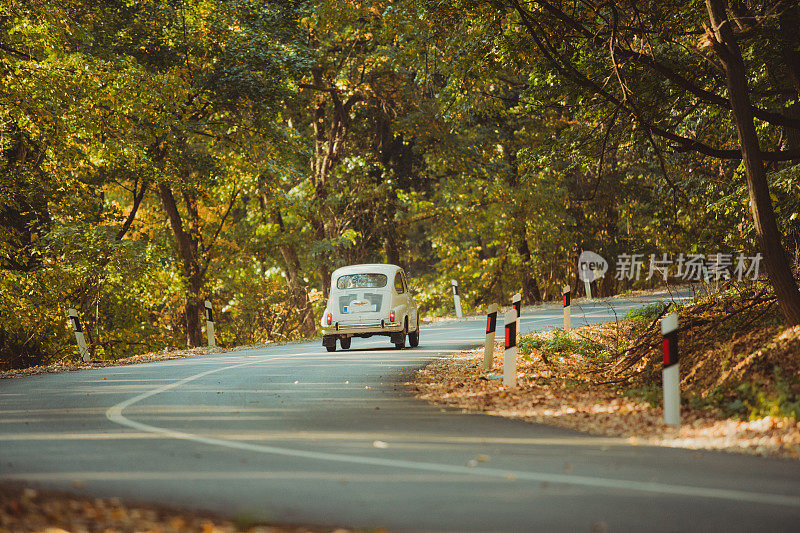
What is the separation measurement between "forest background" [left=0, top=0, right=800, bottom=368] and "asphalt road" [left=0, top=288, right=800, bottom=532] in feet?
15.7

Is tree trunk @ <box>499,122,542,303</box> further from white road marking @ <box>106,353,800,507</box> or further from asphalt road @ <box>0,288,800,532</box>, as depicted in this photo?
white road marking @ <box>106,353,800,507</box>

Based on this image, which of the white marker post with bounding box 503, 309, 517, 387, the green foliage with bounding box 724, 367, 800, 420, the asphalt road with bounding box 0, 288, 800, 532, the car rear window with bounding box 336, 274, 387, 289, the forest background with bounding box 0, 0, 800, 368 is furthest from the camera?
the car rear window with bounding box 336, 274, 387, 289

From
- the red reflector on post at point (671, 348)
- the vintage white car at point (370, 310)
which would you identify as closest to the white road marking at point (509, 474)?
the red reflector on post at point (671, 348)

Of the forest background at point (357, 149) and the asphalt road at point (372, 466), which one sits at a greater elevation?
the forest background at point (357, 149)

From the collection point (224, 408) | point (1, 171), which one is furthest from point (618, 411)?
point (1, 171)

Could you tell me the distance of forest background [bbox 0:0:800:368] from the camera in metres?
13.4

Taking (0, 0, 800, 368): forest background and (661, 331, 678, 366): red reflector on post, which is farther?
(0, 0, 800, 368): forest background

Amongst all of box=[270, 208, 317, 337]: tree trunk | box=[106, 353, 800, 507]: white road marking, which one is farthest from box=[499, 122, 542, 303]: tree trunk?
box=[106, 353, 800, 507]: white road marking

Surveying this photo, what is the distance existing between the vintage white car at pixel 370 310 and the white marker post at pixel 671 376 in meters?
10.9

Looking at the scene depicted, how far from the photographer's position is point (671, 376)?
8.73m

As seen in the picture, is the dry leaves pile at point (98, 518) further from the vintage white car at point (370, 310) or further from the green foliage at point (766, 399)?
the vintage white car at point (370, 310)

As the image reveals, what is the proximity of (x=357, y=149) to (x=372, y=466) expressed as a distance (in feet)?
99.6

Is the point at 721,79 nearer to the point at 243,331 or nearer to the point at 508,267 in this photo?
the point at 243,331

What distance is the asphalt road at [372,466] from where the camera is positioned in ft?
17.4
